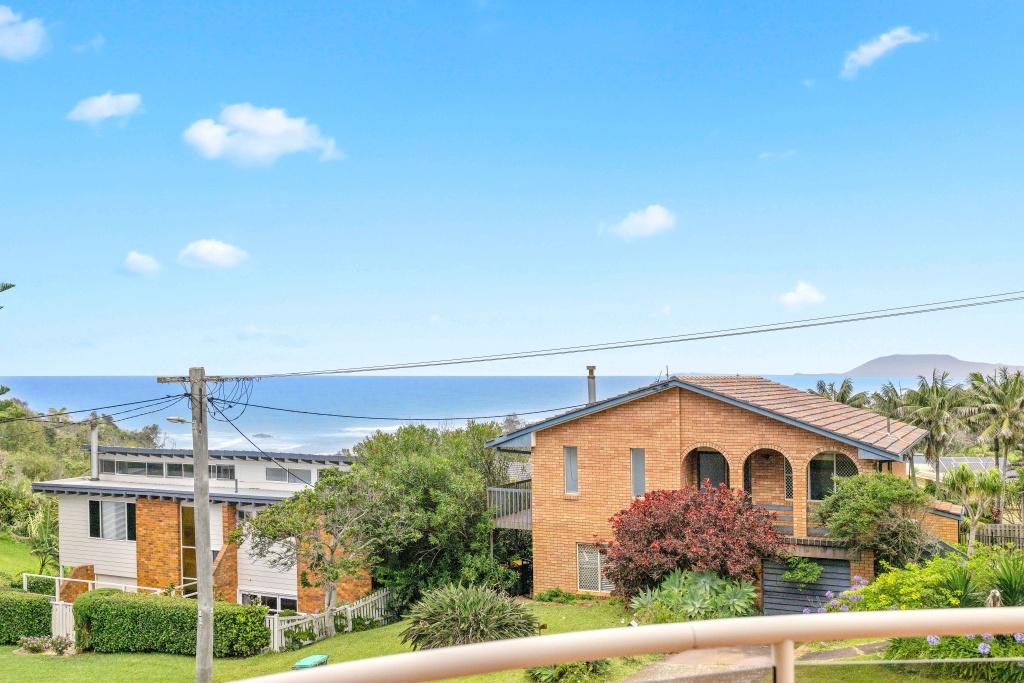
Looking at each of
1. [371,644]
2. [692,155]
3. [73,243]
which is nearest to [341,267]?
[73,243]

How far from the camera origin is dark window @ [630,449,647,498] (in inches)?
877

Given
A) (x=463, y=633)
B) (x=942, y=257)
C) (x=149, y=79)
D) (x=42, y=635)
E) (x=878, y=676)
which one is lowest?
(x=42, y=635)

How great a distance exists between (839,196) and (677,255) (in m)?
29.7

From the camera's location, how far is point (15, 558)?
36.6 metres

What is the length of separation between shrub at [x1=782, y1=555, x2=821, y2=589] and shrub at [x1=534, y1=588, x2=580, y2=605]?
5.51 meters

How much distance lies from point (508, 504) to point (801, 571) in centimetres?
828

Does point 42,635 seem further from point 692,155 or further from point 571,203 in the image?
point 571,203

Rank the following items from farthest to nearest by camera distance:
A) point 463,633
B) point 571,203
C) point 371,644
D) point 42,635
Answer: point 571,203
point 42,635
point 371,644
point 463,633

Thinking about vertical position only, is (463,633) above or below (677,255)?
below

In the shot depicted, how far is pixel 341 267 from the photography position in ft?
350

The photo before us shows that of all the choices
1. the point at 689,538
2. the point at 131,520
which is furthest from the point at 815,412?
the point at 131,520

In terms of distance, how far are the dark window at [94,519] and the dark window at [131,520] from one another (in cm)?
133

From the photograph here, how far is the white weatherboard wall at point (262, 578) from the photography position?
88.0 feet

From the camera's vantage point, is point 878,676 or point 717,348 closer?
point 878,676
